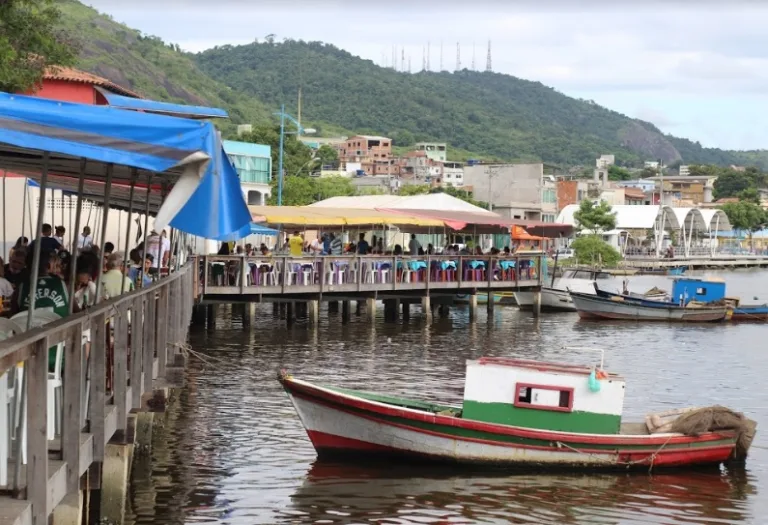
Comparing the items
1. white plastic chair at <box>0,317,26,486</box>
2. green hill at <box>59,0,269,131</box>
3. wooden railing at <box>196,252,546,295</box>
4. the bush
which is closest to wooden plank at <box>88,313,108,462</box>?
white plastic chair at <box>0,317,26,486</box>

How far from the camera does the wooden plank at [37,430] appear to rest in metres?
7.53

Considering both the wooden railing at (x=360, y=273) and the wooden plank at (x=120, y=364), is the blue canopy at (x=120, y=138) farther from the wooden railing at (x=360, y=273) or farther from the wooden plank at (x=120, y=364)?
the wooden railing at (x=360, y=273)

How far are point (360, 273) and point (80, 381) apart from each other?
29789 mm

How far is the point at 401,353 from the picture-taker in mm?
33375

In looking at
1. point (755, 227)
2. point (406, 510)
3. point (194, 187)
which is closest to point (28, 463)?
point (194, 187)

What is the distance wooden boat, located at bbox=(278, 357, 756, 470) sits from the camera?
56.4 ft

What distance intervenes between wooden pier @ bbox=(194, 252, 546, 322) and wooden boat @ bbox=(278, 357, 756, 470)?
1638cm

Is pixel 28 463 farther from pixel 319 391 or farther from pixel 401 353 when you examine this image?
pixel 401 353

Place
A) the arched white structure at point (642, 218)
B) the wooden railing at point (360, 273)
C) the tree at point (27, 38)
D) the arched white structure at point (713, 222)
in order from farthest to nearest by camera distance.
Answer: the arched white structure at point (713, 222), the arched white structure at point (642, 218), the wooden railing at point (360, 273), the tree at point (27, 38)

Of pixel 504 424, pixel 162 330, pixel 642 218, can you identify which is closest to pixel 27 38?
pixel 162 330

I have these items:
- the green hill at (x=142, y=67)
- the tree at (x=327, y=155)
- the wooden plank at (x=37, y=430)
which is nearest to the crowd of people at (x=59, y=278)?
the wooden plank at (x=37, y=430)

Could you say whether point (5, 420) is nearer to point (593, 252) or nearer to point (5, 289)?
point (5, 289)

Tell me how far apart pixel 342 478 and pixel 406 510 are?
5.63 feet

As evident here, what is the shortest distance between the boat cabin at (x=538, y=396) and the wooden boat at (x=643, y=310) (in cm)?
3053
